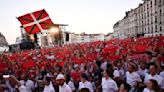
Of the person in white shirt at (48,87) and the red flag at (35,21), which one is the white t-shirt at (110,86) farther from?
the red flag at (35,21)

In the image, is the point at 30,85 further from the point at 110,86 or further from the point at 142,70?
the point at 142,70

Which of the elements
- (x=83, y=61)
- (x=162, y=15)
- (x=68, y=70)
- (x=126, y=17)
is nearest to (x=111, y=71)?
(x=68, y=70)

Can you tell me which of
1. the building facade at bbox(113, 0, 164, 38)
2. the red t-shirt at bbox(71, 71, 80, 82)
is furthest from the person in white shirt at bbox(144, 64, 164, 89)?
the building facade at bbox(113, 0, 164, 38)

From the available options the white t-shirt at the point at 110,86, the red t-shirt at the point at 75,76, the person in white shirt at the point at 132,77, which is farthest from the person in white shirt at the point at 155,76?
the red t-shirt at the point at 75,76

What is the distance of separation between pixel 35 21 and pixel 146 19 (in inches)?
3541

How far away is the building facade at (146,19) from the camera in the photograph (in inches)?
3521

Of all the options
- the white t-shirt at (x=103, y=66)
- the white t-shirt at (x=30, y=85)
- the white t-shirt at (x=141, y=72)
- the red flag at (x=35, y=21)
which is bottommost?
the white t-shirt at (x=30, y=85)

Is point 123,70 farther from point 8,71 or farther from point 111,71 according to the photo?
point 8,71

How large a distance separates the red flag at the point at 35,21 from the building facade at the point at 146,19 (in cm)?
7787

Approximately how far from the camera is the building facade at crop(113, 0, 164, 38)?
89.4m

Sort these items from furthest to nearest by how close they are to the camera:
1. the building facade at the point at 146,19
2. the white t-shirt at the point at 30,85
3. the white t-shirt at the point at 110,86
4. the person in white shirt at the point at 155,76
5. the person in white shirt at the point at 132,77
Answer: the building facade at the point at 146,19 → the white t-shirt at the point at 30,85 → the person in white shirt at the point at 132,77 → the white t-shirt at the point at 110,86 → the person in white shirt at the point at 155,76

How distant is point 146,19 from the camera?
100000 millimetres

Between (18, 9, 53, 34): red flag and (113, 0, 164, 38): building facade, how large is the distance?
77.9 m

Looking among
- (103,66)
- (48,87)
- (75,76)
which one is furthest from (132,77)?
(103,66)
